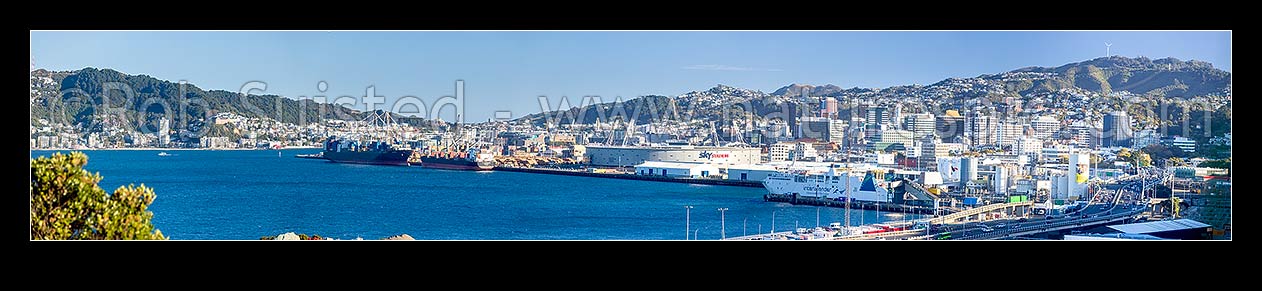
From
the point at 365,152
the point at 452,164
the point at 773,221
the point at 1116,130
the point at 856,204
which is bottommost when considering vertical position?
the point at 773,221

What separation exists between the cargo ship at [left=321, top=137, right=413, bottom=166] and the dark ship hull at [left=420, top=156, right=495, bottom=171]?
1.48 feet

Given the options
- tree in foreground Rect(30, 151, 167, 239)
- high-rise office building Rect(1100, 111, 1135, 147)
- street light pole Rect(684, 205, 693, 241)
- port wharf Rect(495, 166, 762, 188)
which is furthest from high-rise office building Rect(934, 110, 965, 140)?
tree in foreground Rect(30, 151, 167, 239)

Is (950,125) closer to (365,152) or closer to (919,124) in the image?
(919,124)

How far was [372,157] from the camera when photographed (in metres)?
20.9

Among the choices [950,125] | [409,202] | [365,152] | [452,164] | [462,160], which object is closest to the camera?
[950,125]

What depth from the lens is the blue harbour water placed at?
13000mm

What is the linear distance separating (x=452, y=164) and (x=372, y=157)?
185 centimetres

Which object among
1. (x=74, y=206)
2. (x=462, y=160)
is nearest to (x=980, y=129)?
(x=462, y=160)

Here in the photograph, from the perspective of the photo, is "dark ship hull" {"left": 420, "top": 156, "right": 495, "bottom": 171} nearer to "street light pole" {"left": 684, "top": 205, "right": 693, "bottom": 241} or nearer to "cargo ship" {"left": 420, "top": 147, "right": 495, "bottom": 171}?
"cargo ship" {"left": 420, "top": 147, "right": 495, "bottom": 171}

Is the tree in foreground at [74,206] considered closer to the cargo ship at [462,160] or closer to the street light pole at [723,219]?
the street light pole at [723,219]

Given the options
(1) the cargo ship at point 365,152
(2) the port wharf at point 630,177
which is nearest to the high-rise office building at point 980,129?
(2) the port wharf at point 630,177

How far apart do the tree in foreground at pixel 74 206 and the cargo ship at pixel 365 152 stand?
1737 centimetres
